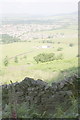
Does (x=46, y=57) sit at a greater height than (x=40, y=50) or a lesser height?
lesser

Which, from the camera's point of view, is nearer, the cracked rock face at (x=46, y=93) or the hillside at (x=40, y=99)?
the hillside at (x=40, y=99)

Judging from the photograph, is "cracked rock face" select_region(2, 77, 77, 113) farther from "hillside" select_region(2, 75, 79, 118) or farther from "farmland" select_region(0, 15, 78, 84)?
"farmland" select_region(0, 15, 78, 84)

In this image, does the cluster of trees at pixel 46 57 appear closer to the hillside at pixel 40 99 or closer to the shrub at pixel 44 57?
the shrub at pixel 44 57

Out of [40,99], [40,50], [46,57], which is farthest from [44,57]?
[40,99]

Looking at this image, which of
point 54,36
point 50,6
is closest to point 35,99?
point 50,6

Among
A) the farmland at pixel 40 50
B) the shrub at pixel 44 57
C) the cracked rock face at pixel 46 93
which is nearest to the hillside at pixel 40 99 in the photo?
the cracked rock face at pixel 46 93

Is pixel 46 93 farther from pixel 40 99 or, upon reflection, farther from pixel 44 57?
pixel 44 57

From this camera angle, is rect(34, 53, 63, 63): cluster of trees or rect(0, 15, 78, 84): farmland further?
rect(34, 53, 63, 63): cluster of trees

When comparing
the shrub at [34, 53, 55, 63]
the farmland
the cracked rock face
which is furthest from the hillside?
the shrub at [34, 53, 55, 63]
